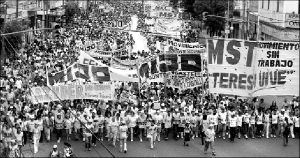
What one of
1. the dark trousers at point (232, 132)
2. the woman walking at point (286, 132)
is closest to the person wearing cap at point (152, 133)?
the dark trousers at point (232, 132)

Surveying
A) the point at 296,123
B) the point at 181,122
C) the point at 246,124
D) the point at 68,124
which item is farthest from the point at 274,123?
the point at 68,124

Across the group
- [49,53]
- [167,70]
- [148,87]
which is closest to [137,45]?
[49,53]

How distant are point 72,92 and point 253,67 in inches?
250

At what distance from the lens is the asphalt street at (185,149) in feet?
57.4

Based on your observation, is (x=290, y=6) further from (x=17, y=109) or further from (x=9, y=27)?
(x=17, y=109)

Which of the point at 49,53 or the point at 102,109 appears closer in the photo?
the point at 102,109

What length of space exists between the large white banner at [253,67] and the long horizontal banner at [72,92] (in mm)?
4226

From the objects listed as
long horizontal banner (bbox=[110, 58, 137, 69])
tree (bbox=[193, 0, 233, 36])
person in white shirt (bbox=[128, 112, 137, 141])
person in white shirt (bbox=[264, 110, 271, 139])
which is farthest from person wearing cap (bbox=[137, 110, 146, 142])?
tree (bbox=[193, 0, 233, 36])

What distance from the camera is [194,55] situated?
21172 mm

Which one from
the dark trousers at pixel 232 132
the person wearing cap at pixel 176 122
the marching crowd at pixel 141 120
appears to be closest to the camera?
the marching crowd at pixel 141 120

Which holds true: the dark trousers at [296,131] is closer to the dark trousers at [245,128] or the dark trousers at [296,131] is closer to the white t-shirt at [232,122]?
the dark trousers at [245,128]

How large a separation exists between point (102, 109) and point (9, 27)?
697 inches

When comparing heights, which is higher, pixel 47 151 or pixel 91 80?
pixel 91 80

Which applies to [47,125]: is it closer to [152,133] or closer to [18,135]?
[18,135]
